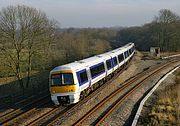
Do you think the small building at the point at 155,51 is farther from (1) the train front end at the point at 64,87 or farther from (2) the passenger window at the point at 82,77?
(1) the train front end at the point at 64,87

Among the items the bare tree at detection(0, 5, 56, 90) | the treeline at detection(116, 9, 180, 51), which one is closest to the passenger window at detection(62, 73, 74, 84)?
the bare tree at detection(0, 5, 56, 90)

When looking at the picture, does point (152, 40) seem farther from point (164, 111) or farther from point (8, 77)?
point (164, 111)

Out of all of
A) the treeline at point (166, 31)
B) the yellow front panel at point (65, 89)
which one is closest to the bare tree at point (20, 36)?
the yellow front panel at point (65, 89)

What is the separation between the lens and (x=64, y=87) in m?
16.2

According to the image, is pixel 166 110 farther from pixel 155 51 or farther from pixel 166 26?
pixel 166 26

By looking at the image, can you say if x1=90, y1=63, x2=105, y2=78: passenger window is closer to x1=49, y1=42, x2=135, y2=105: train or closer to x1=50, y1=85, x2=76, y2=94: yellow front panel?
x1=49, y1=42, x2=135, y2=105: train

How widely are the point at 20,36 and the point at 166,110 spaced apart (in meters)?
17.4

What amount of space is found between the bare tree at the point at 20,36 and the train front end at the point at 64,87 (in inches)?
425

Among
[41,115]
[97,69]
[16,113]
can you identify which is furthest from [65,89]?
[97,69]

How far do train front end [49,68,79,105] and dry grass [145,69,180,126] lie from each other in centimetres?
471

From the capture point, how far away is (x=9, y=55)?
26.5m

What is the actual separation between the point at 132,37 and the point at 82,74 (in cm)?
6916

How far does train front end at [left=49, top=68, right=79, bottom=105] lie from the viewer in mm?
16141

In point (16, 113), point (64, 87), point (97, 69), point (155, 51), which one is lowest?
point (16, 113)
